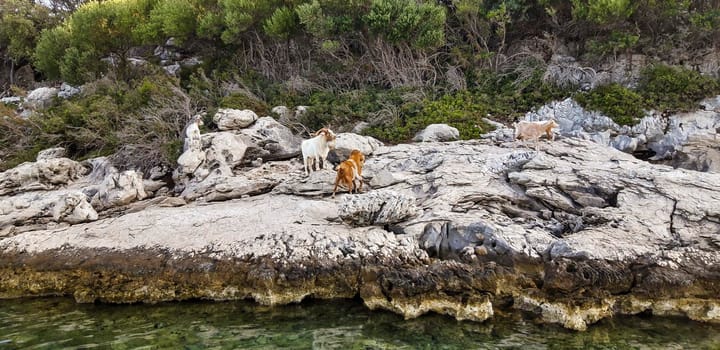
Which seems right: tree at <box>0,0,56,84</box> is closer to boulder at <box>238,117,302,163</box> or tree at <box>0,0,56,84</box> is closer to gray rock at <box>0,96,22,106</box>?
gray rock at <box>0,96,22,106</box>

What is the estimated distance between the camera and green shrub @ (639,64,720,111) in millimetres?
13641

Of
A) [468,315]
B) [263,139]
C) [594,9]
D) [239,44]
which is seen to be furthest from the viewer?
[239,44]

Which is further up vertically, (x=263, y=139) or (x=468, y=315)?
(x=263, y=139)

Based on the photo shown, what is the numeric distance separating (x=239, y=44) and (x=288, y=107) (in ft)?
18.3

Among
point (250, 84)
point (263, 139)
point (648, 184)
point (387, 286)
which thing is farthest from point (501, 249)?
point (250, 84)

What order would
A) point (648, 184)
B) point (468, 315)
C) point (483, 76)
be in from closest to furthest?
point (468, 315)
point (648, 184)
point (483, 76)

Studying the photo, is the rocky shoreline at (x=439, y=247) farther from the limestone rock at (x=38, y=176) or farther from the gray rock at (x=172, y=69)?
the gray rock at (x=172, y=69)

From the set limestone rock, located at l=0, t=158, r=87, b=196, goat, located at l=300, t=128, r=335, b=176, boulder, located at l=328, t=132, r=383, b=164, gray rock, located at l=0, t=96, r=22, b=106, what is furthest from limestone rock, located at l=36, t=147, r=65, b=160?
boulder, located at l=328, t=132, r=383, b=164

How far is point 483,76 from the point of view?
17.1 meters

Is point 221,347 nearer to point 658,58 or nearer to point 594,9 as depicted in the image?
point 594,9

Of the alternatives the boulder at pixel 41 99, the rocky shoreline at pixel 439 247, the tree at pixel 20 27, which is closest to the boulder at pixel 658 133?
the rocky shoreline at pixel 439 247

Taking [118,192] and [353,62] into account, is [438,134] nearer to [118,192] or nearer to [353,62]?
[353,62]

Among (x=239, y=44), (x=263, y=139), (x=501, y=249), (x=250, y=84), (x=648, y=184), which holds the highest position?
(x=239, y=44)

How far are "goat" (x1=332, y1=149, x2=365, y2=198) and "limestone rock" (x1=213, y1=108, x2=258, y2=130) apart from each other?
4.80 m
